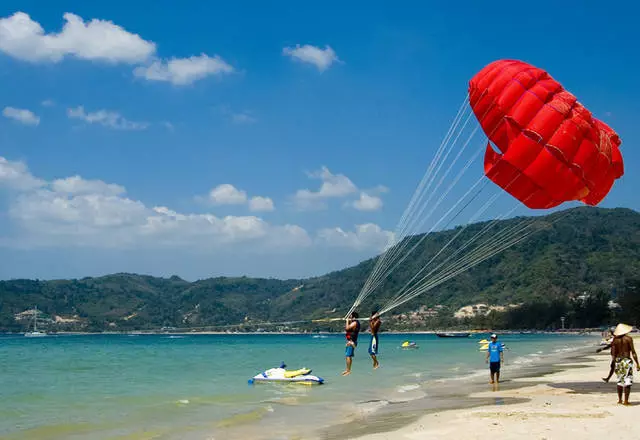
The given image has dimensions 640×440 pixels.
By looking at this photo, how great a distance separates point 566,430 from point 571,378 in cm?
1268

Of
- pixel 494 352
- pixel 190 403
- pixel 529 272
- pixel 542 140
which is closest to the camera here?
pixel 542 140

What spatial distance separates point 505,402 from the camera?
1641 centimetres

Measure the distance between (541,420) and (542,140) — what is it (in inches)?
258

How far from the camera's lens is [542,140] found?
15.4 metres

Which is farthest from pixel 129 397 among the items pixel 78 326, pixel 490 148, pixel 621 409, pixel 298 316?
pixel 78 326

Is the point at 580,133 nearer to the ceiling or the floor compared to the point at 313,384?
nearer to the ceiling

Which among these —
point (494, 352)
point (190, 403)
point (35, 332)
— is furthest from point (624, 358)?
point (35, 332)

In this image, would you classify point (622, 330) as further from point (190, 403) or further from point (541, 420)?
point (190, 403)

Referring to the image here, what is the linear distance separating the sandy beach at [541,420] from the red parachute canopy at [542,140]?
487 centimetres

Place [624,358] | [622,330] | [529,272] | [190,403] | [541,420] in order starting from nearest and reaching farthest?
[541,420]
[624,358]
[622,330]
[190,403]
[529,272]

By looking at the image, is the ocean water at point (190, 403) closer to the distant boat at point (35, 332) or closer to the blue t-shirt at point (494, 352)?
the blue t-shirt at point (494, 352)

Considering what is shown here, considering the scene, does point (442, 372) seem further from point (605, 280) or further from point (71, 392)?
point (605, 280)

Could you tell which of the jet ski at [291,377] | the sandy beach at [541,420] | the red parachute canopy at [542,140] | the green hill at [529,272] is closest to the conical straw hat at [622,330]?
the sandy beach at [541,420]

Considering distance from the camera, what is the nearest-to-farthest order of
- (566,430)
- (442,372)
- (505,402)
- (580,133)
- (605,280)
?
(566,430)
(580,133)
(505,402)
(442,372)
(605,280)
